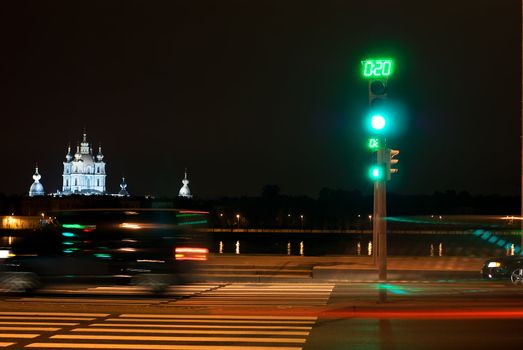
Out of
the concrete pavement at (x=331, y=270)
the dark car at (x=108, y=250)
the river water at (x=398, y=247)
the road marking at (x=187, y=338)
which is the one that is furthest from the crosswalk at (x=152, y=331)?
the river water at (x=398, y=247)

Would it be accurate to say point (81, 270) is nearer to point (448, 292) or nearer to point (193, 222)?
point (193, 222)

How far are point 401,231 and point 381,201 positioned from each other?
158600mm

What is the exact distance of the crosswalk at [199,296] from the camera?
1825 centimetres

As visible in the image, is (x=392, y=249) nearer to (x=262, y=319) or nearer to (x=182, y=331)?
(x=262, y=319)

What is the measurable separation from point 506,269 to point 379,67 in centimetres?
966

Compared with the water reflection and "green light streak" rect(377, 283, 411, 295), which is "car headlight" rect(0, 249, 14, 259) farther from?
"green light streak" rect(377, 283, 411, 295)

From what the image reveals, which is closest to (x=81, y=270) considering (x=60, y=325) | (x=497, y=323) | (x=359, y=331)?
(x=60, y=325)

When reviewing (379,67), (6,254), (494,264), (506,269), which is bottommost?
(506,269)

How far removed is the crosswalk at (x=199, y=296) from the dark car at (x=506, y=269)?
5262 millimetres

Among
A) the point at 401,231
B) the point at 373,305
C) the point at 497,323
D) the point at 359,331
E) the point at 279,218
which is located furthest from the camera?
the point at 279,218

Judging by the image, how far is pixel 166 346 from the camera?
1213 centimetres

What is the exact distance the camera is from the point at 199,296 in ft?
65.4

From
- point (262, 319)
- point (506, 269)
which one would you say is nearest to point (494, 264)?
point (506, 269)

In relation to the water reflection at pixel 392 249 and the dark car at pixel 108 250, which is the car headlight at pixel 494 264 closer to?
the water reflection at pixel 392 249
